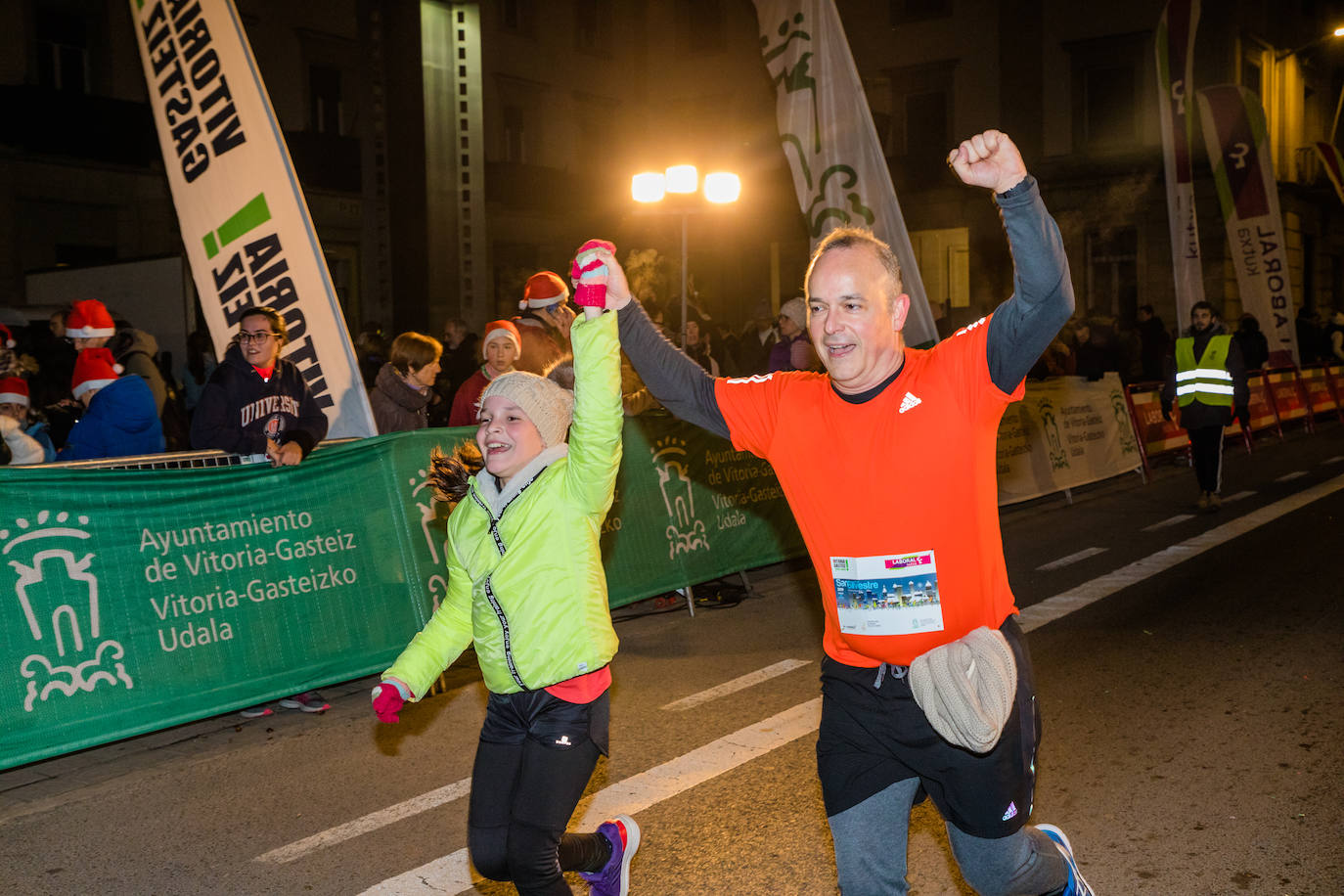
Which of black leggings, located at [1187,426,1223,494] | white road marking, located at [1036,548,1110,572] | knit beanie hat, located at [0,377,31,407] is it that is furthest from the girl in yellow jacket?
black leggings, located at [1187,426,1223,494]

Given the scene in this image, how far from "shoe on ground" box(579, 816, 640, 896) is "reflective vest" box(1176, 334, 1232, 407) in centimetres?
940

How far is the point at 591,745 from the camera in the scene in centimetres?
324

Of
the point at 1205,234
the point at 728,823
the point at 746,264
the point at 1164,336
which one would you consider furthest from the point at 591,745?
the point at 746,264

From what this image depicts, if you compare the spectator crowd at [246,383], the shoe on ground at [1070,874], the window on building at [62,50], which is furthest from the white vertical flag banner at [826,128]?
the window on building at [62,50]

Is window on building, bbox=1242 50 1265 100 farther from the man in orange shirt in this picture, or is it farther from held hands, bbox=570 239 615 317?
held hands, bbox=570 239 615 317

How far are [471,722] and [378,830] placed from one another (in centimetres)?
140

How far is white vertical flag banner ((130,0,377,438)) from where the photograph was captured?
7.86m

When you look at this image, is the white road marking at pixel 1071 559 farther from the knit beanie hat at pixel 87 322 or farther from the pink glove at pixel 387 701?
the pink glove at pixel 387 701

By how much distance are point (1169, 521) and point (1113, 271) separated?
22033mm

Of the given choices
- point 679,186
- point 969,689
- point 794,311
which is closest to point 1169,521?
point 794,311

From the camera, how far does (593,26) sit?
3766 cm

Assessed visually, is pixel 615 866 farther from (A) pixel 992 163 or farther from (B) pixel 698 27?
(B) pixel 698 27

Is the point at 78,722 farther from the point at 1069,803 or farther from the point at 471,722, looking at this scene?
the point at 1069,803

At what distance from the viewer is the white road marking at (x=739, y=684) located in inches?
244
